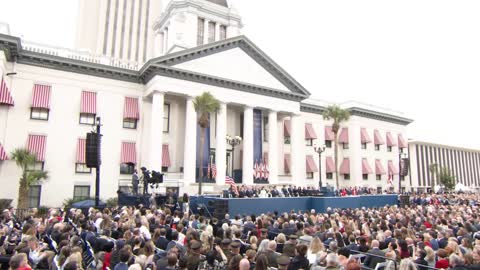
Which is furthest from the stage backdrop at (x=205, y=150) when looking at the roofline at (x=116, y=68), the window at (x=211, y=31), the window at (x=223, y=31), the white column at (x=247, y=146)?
the window at (x=223, y=31)

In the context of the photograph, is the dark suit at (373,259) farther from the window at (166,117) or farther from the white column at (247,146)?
the window at (166,117)

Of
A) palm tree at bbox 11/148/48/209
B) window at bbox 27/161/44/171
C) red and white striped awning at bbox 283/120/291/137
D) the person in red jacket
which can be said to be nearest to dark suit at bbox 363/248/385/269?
the person in red jacket

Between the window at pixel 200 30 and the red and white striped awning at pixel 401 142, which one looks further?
the red and white striped awning at pixel 401 142

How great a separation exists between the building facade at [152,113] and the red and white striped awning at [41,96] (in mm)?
89

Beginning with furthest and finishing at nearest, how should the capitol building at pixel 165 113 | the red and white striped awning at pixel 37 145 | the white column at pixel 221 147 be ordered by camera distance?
the white column at pixel 221 147 → the capitol building at pixel 165 113 → the red and white striped awning at pixel 37 145

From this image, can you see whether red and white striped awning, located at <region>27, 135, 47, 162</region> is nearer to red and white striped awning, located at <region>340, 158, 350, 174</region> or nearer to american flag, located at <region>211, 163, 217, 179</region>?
american flag, located at <region>211, 163, 217, 179</region>

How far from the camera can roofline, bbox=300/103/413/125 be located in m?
43.1

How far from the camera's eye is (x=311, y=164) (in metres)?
41.7

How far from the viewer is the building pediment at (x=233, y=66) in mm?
30031

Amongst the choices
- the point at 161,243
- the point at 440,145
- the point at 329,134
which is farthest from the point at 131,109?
the point at 440,145

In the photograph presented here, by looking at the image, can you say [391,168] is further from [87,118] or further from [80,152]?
[80,152]

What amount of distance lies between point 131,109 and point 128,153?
13.0 feet

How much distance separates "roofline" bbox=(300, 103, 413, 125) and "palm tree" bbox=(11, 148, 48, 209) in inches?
1172

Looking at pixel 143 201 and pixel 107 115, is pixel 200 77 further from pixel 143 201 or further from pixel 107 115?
pixel 143 201
